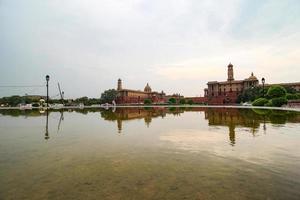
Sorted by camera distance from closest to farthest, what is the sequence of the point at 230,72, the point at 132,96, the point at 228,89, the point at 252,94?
the point at 252,94
the point at 228,89
the point at 230,72
the point at 132,96

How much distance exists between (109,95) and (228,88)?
5054cm

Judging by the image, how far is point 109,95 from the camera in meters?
98.4

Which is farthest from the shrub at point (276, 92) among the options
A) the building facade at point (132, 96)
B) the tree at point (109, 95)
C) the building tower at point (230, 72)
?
the tree at point (109, 95)

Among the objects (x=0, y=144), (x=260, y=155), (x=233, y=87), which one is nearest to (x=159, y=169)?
(x=260, y=155)

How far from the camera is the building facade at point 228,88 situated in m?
77.1

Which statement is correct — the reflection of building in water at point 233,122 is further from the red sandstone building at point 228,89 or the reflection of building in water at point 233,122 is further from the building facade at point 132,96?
the building facade at point 132,96

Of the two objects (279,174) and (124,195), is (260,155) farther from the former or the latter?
(124,195)

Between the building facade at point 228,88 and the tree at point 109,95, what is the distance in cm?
4047

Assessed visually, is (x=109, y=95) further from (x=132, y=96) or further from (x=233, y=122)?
(x=233, y=122)

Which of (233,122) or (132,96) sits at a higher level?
(132,96)

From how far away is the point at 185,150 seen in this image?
723 centimetres

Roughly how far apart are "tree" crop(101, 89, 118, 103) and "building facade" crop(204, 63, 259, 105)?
40469 mm

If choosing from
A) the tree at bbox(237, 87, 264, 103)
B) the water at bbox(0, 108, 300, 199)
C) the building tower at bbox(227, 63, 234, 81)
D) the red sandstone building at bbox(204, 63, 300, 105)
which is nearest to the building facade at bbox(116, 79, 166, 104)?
the red sandstone building at bbox(204, 63, 300, 105)

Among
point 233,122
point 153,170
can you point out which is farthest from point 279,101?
point 153,170
